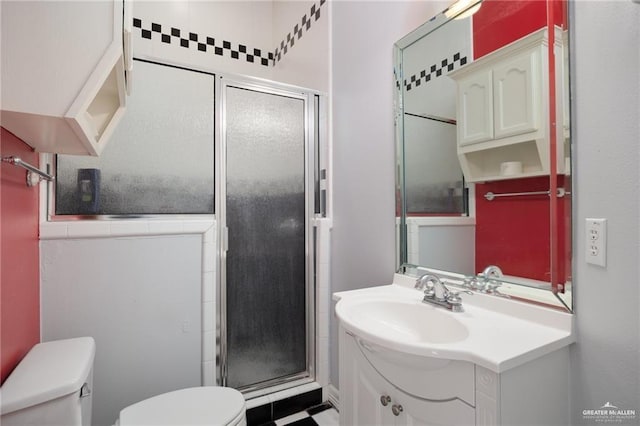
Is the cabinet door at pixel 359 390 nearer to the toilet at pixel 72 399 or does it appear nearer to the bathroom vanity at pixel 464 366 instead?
the bathroom vanity at pixel 464 366

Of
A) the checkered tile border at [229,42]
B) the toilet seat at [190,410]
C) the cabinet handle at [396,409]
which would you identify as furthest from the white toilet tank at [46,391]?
the checkered tile border at [229,42]

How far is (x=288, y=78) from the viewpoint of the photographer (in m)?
2.44

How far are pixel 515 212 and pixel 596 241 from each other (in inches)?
10.2

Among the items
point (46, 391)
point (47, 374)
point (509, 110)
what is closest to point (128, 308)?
point (47, 374)

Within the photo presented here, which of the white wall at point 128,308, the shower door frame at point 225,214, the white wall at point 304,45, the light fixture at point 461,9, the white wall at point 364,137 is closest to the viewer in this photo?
the light fixture at point 461,9

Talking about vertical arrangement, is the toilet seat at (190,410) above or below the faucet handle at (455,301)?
below

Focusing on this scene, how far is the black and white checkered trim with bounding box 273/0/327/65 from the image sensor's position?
2.09 metres

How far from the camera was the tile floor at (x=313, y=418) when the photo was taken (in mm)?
1712

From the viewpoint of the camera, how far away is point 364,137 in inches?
66.4

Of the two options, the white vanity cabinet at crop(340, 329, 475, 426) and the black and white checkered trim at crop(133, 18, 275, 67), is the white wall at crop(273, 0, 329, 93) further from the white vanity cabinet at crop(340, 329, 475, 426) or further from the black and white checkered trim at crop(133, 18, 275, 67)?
the white vanity cabinet at crop(340, 329, 475, 426)

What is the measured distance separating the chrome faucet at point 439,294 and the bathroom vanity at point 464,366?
28 mm

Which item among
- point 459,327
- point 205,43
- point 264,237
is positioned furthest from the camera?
point 205,43

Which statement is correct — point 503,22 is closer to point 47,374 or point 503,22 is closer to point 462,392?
point 462,392

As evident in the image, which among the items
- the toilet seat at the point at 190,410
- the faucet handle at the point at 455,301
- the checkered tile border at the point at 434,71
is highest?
the checkered tile border at the point at 434,71
